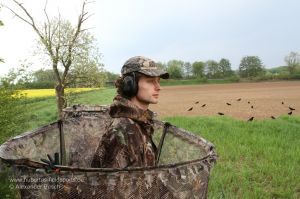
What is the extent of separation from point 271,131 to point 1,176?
9.80 meters

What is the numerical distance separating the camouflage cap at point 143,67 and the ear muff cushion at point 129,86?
76 mm

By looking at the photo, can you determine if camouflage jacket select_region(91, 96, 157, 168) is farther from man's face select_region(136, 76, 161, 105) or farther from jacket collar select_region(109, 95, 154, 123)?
man's face select_region(136, 76, 161, 105)

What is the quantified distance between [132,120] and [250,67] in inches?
4678

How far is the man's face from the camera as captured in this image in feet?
11.0

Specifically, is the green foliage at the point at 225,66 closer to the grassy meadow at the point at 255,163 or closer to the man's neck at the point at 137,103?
the grassy meadow at the point at 255,163

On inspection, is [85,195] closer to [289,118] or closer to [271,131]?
[271,131]

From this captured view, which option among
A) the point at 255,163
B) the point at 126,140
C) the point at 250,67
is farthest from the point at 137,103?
the point at 250,67

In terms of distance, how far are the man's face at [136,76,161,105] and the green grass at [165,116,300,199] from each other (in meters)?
3.77

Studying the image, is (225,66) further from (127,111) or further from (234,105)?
(127,111)

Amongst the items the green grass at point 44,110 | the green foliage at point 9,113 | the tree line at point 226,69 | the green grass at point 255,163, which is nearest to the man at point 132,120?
the green grass at point 255,163

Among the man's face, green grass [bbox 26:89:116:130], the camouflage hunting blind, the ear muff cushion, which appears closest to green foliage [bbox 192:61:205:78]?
green grass [bbox 26:89:116:130]

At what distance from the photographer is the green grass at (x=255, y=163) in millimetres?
7196

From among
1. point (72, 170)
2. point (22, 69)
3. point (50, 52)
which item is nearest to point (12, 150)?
point (72, 170)

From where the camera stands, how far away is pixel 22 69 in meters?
11.0
